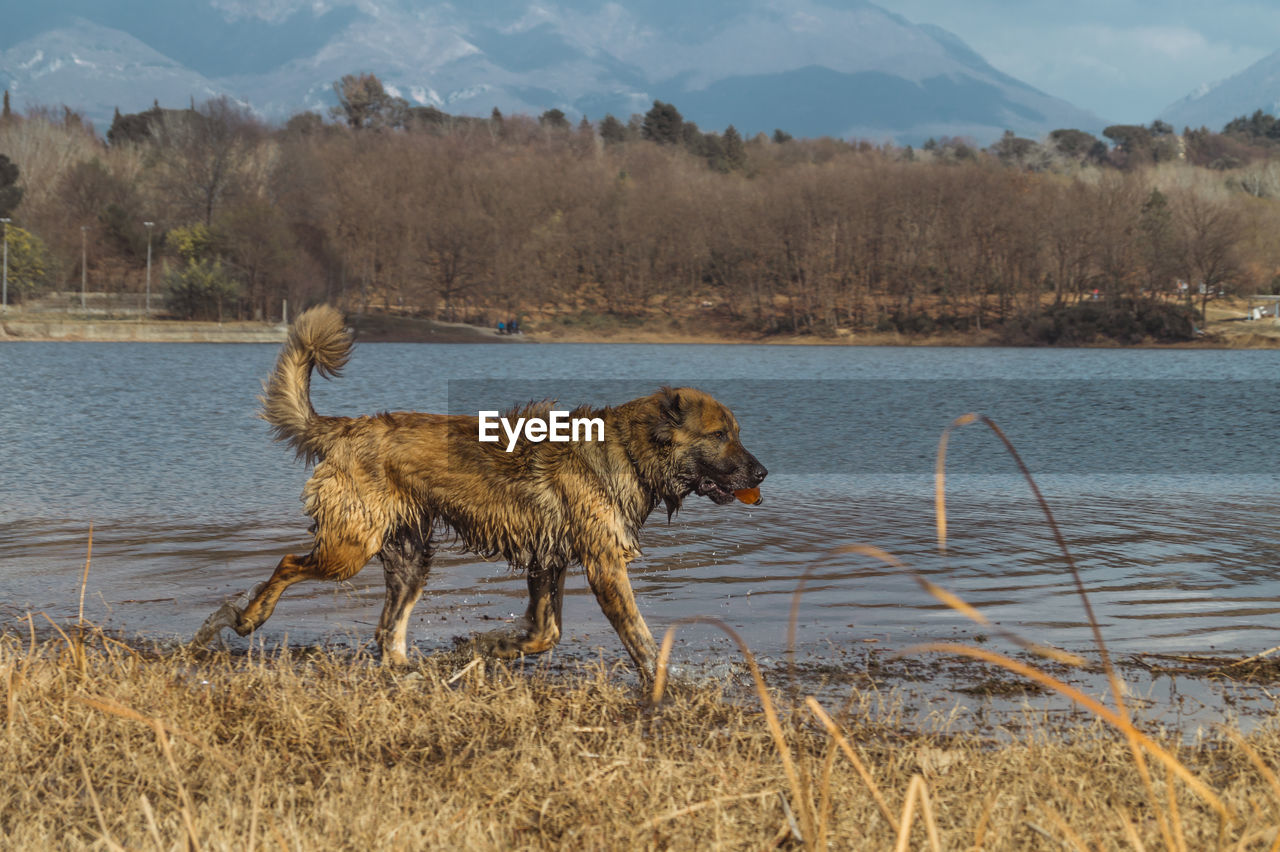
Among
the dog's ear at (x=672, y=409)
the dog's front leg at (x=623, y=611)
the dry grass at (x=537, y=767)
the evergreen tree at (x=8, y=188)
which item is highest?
the evergreen tree at (x=8, y=188)

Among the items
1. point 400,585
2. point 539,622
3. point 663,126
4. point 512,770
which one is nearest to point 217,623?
point 400,585

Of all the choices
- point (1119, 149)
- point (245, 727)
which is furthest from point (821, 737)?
point (1119, 149)

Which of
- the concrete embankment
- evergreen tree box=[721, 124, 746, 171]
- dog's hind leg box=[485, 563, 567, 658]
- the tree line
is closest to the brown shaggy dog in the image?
dog's hind leg box=[485, 563, 567, 658]

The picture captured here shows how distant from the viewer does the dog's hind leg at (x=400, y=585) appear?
6.62 metres

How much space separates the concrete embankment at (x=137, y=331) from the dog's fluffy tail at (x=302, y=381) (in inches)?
2962

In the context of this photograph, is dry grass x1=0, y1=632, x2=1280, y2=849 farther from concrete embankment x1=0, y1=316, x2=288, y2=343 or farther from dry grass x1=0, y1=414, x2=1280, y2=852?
concrete embankment x1=0, y1=316, x2=288, y2=343

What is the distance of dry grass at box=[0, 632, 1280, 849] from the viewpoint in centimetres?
392

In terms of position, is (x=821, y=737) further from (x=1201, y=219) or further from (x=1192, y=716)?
(x=1201, y=219)

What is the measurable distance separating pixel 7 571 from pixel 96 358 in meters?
50.3

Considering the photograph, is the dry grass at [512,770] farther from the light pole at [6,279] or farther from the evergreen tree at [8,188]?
the evergreen tree at [8,188]

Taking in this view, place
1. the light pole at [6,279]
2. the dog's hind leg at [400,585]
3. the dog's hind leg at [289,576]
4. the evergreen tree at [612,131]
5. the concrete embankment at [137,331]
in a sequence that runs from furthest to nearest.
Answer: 1. the evergreen tree at [612,131]
2. the light pole at [6,279]
3. the concrete embankment at [137,331]
4. the dog's hind leg at [400,585]
5. the dog's hind leg at [289,576]

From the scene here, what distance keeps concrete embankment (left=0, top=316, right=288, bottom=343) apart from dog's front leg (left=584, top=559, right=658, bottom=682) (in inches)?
3007

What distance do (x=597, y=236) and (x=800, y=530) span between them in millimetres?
96530

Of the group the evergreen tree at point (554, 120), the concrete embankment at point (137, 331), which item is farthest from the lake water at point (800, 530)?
the evergreen tree at point (554, 120)
